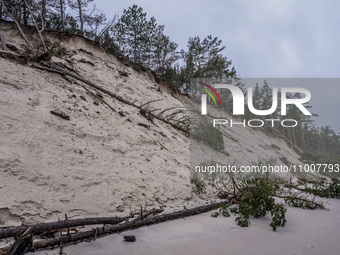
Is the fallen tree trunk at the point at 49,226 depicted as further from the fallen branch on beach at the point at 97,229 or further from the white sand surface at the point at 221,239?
the white sand surface at the point at 221,239

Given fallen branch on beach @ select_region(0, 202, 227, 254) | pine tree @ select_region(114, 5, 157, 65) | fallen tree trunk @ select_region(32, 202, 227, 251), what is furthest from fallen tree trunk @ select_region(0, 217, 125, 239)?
pine tree @ select_region(114, 5, 157, 65)

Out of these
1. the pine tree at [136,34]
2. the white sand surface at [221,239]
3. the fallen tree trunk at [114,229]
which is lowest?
the white sand surface at [221,239]

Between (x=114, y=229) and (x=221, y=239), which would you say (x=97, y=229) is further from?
(x=221, y=239)

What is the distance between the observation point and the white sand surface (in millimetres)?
2117

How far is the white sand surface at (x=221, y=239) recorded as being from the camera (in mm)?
2117

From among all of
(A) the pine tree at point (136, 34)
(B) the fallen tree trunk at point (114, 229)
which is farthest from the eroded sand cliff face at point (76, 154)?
(A) the pine tree at point (136, 34)

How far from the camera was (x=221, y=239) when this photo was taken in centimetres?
249

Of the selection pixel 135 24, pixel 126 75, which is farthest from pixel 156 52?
pixel 126 75

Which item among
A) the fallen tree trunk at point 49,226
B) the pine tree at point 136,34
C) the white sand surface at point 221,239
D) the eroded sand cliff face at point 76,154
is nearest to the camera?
the fallen tree trunk at point 49,226

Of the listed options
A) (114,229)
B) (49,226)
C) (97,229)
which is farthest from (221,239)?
(49,226)

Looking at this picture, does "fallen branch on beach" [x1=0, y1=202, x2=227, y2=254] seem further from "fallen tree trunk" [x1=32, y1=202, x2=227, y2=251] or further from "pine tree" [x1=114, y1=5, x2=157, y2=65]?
"pine tree" [x1=114, y1=5, x2=157, y2=65]

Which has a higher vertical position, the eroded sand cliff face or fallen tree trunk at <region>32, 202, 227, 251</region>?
the eroded sand cliff face

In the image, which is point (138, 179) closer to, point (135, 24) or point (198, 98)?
point (198, 98)

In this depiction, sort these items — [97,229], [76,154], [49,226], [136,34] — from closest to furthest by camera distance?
[49,226], [97,229], [76,154], [136,34]
